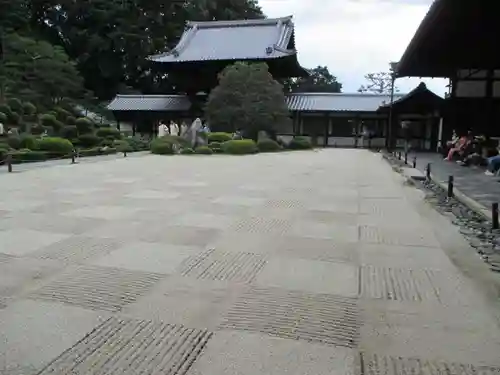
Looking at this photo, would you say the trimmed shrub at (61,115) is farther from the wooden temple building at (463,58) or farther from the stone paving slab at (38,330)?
the stone paving slab at (38,330)

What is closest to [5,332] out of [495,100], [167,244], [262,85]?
[167,244]

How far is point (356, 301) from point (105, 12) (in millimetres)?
42868

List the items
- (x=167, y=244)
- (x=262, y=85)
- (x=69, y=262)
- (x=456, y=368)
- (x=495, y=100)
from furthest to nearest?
(x=262, y=85)
(x=495, y=100)
(x=167, y=244)
(x=69, y=262)
(x=456, y=368)

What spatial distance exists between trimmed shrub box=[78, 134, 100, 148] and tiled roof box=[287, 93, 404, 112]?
13002mm

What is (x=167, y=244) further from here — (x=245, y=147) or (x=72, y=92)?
(x=72, y=92)

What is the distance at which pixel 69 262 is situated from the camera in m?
4.43

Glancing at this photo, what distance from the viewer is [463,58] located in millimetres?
12969

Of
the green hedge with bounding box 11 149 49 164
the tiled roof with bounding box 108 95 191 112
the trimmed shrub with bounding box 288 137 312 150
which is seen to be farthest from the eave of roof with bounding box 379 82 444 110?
the green hedge with bounding box 11 149 49 164

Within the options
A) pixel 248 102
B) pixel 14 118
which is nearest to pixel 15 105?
pixel 14 118

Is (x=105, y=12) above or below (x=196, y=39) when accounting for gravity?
above

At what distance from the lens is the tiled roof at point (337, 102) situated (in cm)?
3188

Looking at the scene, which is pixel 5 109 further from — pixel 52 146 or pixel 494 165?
pixel 494 165

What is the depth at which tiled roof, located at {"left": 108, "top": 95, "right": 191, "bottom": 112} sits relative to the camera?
33.6 meters

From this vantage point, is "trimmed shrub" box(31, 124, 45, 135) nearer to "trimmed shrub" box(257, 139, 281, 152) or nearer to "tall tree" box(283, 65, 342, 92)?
"trimmed shrub" box(257, 139, 281, 152)
